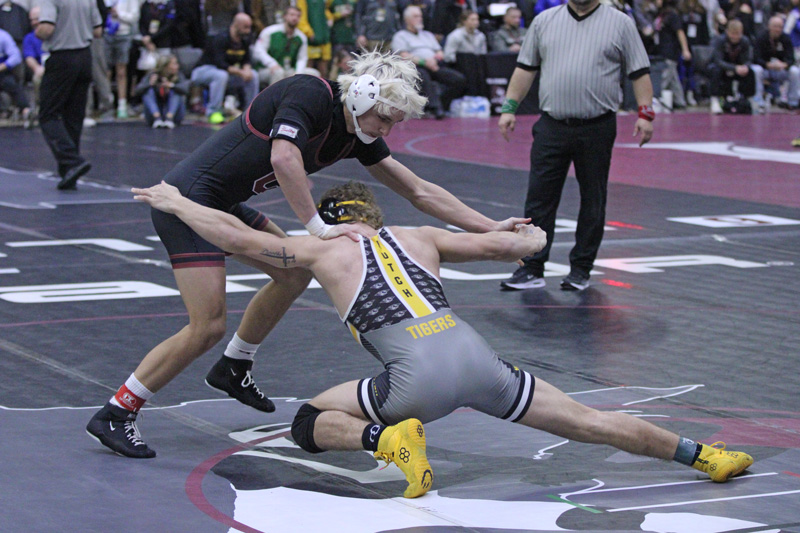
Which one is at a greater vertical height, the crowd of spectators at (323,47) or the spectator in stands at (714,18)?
the spectator in stands at (714,18)

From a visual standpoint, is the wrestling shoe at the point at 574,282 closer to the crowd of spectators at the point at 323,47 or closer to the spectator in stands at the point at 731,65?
the crowd of spectators at the point at 323,47

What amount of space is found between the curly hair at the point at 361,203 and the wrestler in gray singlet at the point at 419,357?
0.23 metres

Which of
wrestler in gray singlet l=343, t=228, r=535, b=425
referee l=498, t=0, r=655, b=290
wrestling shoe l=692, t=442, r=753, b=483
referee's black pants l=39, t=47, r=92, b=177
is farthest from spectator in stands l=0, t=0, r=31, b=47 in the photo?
wrestling shoe l=692, t=442, r=753, b=483

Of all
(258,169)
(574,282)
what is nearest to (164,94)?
(574,282)

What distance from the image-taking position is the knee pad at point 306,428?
3959 mm

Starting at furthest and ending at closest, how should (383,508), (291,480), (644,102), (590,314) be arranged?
(644,102) → (590,314) → (291,480) → (383,508)

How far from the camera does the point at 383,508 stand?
3680 mm

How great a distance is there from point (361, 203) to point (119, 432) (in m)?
1.15

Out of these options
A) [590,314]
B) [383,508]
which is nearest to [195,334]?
[383,508]

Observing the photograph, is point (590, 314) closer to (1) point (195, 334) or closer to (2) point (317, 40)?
(1) point (195, 334)

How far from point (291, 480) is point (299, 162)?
44.3 inches

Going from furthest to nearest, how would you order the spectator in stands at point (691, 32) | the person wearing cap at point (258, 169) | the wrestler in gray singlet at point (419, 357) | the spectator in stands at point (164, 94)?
the spectator in stands at point (691, 32) < the spectator in stands at point (164, 94) < the person wearing cap at point (258, 169) < the wrestler in gray singlet at point (419, 357)

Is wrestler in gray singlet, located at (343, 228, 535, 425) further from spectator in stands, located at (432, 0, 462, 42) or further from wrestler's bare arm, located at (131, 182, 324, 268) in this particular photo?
spectator in stands, located at (432, 0, 462, 42)

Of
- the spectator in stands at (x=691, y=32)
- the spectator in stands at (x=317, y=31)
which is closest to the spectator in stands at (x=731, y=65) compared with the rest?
the spectator in stands at (x=691, y=32)
